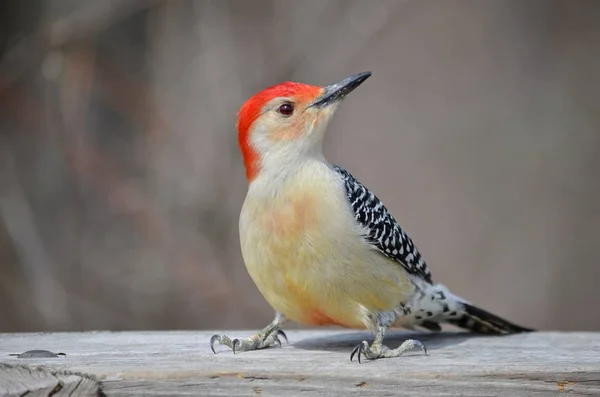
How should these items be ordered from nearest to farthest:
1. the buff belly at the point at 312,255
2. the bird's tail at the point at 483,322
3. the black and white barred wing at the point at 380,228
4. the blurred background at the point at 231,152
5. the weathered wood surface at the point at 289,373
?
the weathered wood surface at the point at 289,373
the buff belly at the point at 312,255
the black and white barred wing at the point at 380,228
the bird's tail at the point at 483,322
the blurred background at the point at 231,152

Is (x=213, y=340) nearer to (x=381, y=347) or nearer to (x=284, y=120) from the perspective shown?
(x=381, y=347)

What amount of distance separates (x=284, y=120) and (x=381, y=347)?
110 cm

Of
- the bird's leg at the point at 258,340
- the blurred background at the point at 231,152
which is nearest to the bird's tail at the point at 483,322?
the bird's leg at the point at 258,340

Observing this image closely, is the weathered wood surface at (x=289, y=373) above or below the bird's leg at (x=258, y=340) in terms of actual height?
below

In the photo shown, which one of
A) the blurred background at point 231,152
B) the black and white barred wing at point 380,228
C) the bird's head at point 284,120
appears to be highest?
the blurred background at point 231,152

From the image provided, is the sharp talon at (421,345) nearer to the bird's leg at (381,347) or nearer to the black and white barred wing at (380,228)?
the bird's leg at (381,347)

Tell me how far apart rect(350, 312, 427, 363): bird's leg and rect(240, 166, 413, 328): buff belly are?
0.07m

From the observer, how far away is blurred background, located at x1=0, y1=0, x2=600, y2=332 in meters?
7.44

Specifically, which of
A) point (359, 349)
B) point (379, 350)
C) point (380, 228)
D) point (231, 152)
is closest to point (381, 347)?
point (379, 350)

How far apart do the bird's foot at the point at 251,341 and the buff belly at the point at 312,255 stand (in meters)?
0.16

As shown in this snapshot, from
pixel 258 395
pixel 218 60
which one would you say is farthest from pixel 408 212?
pixel 258 395

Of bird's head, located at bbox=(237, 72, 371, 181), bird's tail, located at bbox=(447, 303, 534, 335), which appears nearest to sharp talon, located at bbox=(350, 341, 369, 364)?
bird's head, located at bbox=(237, 72, 371, 181)

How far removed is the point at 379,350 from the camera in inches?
144

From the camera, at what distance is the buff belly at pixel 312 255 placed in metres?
3.66
